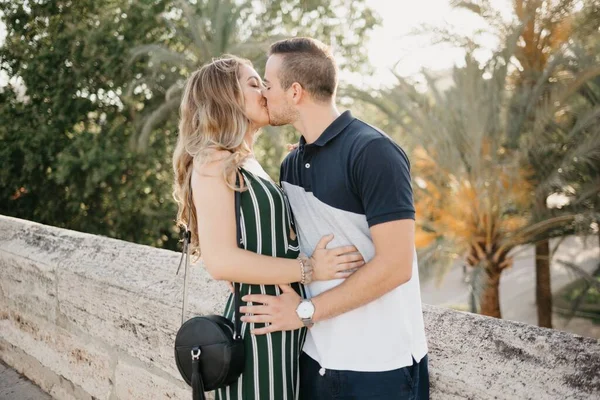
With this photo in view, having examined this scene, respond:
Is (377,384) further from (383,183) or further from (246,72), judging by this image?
(246,72)

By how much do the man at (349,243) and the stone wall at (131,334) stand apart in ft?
0.60

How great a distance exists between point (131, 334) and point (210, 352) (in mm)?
1127

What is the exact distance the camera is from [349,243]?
5.95 ft

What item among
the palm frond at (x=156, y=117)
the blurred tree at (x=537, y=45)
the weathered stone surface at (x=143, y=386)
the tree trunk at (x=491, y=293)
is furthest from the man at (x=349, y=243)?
the palm frond at (x=156, y=117)

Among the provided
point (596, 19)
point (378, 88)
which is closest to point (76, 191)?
point (378, 88)

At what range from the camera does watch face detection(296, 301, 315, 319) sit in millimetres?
1776

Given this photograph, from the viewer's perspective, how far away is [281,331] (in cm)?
185

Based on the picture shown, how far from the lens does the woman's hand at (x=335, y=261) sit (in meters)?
1.77

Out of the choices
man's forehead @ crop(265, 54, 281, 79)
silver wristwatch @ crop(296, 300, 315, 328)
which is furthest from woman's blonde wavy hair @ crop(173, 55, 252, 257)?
silver wristwatch @ crop(296, 300, 315, 328)

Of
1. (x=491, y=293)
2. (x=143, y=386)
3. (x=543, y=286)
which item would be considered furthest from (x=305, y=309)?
(x=543, y=286)

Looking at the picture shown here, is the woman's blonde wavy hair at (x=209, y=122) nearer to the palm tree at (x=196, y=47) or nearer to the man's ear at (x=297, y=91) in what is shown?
the man's ear at (x=297, y=91)

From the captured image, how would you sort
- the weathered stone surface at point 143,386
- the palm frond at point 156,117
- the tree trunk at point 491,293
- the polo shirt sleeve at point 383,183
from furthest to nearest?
the palm frond at point 156,117
the tree trunk at point 491,293
the weathered stone surface at point 143,386
the polo shirt sleeve at point 383,183

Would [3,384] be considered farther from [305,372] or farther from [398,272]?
[398,272]

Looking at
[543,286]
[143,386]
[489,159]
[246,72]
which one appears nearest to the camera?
[246,72]
